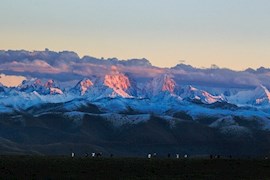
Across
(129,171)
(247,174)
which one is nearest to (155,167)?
(129,171)

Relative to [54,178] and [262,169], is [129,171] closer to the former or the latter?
[54,178]

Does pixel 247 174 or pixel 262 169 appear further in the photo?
pixel 262 169

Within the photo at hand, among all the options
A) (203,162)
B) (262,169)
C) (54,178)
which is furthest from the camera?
(203,162)

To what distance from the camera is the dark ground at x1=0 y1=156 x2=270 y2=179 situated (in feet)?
324

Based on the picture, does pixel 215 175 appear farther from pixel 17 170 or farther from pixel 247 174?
pixel 17 170

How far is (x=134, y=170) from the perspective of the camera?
110000 mm

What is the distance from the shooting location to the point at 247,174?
109 meters

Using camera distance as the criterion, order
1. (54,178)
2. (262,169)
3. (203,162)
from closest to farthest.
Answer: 1. (54,178)
2. (262,169)
3. (203,162)

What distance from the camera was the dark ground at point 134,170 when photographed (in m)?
98.9

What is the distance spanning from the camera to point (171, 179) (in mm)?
96250

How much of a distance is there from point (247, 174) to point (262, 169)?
36.5 feet

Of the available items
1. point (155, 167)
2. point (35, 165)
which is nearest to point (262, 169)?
point (155, 167)

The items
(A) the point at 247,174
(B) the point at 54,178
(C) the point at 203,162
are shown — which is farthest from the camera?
(C) the point at 203,162

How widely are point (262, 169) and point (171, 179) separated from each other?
28.9m
